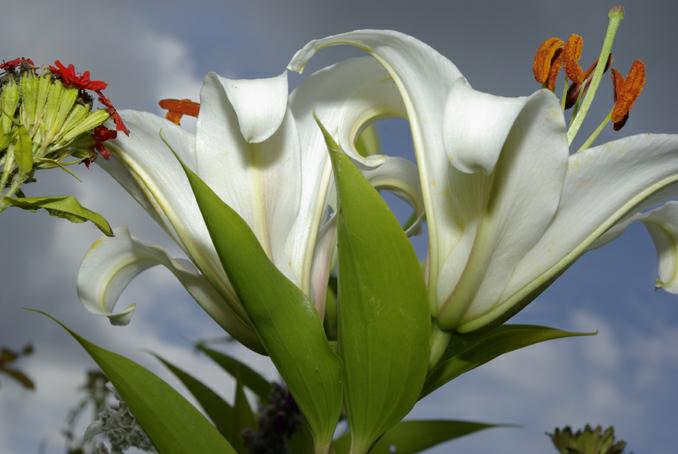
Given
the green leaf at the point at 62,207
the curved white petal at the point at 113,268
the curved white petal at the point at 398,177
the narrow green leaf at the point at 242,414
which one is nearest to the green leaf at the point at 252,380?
the narrow green leaf at the point at 242,414

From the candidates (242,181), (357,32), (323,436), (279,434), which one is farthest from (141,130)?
(279,434)

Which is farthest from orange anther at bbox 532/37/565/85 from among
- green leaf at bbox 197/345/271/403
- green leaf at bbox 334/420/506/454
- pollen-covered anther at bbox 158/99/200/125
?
green leaf at bbox 197/345/271/403

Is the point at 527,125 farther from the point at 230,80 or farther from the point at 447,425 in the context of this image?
the point at 447,425

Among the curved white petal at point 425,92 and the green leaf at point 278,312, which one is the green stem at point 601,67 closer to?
the curved white petal at point 425,92

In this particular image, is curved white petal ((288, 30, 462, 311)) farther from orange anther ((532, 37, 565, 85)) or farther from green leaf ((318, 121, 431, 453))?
orange anther ((532, 37, 565, 85))

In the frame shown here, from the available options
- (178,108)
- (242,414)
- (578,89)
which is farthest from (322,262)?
(242,414)

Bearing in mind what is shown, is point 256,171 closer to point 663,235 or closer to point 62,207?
point 62,207
